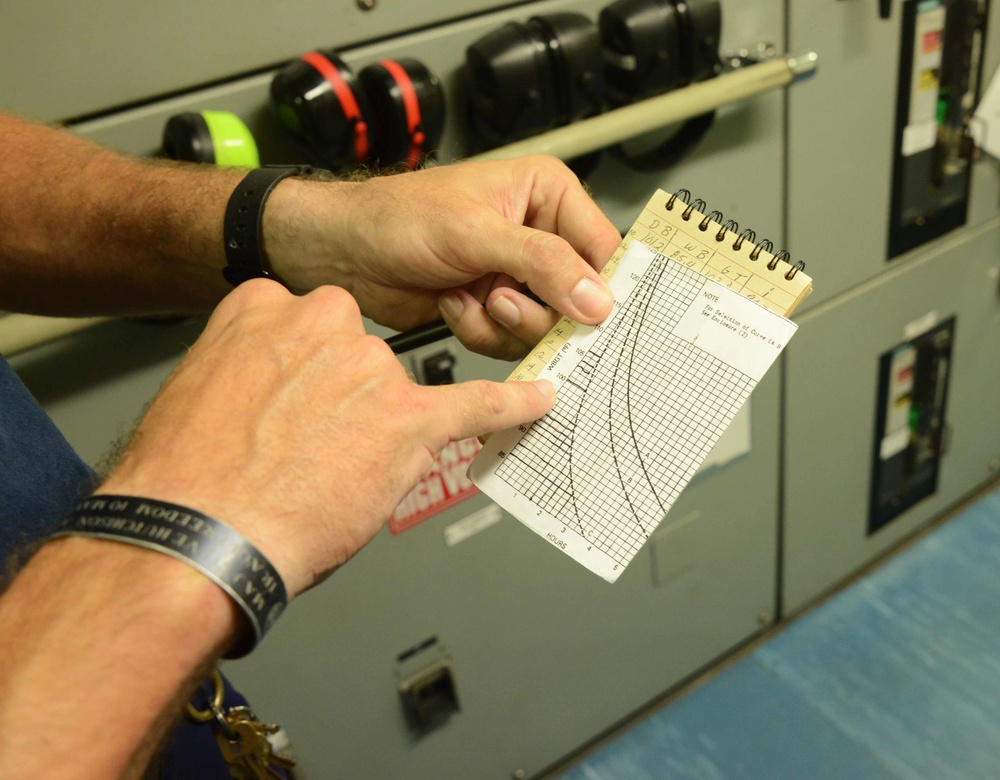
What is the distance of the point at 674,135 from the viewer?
117cm

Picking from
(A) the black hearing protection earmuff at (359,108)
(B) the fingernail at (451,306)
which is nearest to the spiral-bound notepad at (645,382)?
(B) the fingernail at (451,306)

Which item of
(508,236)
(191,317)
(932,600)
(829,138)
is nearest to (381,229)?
Answer: (508,236)

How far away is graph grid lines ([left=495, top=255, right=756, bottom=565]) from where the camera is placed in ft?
2.13

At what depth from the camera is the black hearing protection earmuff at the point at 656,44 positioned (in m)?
1.00

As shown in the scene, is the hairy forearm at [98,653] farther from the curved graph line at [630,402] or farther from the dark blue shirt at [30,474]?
the curved graph line at [630,402]

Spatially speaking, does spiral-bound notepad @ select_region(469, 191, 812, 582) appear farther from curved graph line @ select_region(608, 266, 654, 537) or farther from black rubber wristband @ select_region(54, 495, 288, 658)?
black rubber wristband @ select_region(54, 495, 288, 658)

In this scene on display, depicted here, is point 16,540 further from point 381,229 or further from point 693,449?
point 693,449

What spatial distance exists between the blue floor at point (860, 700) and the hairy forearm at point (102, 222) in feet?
4.33

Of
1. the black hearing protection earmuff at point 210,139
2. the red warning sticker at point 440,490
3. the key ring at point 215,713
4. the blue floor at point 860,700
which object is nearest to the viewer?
the key ring at point 215,713

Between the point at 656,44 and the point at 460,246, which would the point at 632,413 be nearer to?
the point at 460,246

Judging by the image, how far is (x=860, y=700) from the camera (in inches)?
64.9

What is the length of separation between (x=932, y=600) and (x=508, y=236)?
1.69 meters

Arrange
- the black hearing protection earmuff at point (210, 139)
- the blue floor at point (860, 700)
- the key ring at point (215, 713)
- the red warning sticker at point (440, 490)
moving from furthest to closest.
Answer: the blue floor at point (860, 700), the red warning sticker at point (440, 490), the black hearing protection earmuff at point (210, 139), the key ring at point (215, 713)

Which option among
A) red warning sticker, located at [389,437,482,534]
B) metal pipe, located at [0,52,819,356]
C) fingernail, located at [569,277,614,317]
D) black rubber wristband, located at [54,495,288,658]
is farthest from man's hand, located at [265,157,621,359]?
red warning sticker, located at [389,437,482,534]
